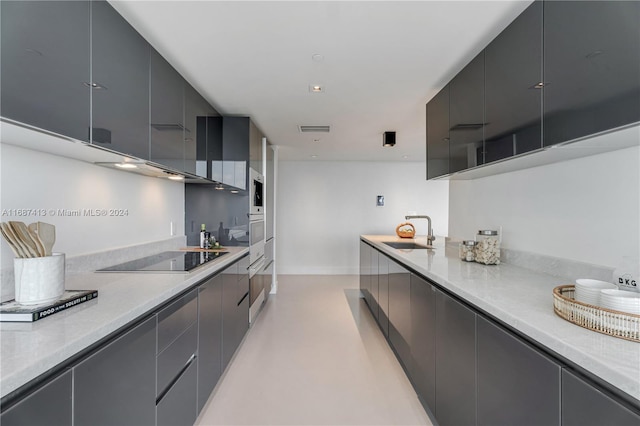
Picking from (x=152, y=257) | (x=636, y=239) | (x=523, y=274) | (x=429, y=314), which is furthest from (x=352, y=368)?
(x=636, y=239)

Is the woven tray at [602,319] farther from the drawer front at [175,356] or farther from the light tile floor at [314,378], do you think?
the drawer front at [175,356]

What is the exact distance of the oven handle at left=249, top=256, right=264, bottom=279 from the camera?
3156 millimetres

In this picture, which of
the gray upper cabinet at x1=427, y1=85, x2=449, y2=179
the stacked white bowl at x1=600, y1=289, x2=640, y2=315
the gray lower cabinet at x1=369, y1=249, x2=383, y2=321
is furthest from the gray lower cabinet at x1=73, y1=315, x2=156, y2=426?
the gray lower cabinet at x1=369, y1=249, x2=383, y2=321

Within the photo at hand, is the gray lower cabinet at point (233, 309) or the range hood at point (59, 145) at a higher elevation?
the range hood at point (59, 145)

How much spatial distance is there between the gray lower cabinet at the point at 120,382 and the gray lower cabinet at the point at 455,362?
55.3 inches

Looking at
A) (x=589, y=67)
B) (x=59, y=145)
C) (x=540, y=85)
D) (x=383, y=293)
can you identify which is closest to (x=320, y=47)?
(x=540, y=85)

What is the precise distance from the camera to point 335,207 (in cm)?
618

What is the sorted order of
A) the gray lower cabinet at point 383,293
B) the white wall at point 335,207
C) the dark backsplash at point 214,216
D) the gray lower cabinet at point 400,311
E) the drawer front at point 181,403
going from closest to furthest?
1. the drawer front at point 181,403
2. the gray lower cabinet at point 400,311
3. the gray lower cabinet at point 383,293
4. the dark backsplash at point 214,216
5. the white wall at point 335,207

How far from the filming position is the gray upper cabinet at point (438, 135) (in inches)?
Answer: 90.1

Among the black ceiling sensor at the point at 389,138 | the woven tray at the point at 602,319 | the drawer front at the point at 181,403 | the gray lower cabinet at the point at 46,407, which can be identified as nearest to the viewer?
the gray lower cabinet at the point at 46,407

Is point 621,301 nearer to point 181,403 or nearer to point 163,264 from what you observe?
point 181,403

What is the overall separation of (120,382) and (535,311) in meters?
1.54

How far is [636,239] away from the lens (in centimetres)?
128

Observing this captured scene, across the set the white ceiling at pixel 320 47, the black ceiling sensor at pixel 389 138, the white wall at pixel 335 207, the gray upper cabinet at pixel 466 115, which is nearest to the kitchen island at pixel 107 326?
the white ceiling at pixel 320 47
